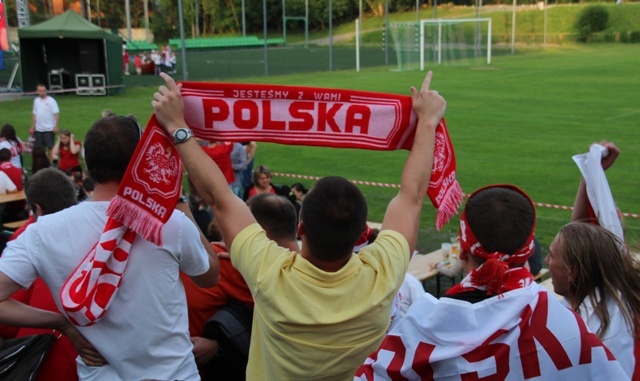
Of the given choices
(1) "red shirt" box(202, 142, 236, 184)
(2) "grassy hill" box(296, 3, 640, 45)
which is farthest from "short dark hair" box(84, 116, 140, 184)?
(2) "grassy hill" box(296, 3, 640, 45)

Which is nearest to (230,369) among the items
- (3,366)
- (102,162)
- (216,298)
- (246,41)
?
(216,298)

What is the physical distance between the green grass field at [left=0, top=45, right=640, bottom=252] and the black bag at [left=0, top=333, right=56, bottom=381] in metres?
2.74

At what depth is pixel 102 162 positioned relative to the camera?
290cm

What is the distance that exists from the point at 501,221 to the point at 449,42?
4134cm

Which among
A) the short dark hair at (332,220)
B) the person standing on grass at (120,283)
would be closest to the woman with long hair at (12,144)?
the person standing on grass at (120,283)

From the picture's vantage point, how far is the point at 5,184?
10.2 metres

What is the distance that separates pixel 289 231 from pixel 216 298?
19.2 inches

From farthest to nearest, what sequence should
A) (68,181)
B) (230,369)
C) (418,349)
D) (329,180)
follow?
1. (68,181)
2. (230,369)
3. (329,180)
4. (418,349)

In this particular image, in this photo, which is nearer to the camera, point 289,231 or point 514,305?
point 514,305

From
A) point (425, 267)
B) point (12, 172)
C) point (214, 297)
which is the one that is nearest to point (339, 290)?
point (214, 297)

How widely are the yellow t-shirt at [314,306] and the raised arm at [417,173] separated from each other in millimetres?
171

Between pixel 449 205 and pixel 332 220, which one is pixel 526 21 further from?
pixel 332 220

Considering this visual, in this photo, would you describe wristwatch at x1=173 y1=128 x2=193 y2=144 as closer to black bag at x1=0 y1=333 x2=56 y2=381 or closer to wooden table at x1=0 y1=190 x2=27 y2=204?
black bag at x1=0 y1=333 x2=56 y2=381

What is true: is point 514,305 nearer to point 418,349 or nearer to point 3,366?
point 418,349
